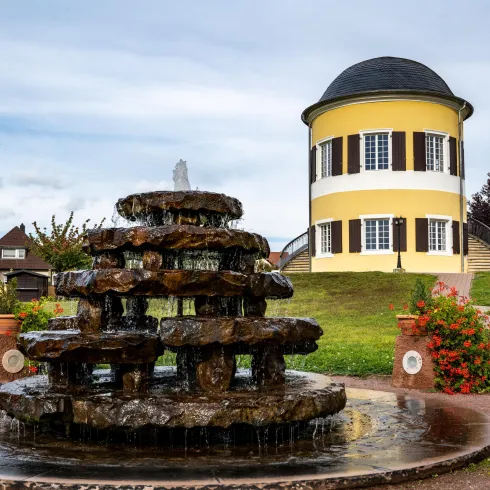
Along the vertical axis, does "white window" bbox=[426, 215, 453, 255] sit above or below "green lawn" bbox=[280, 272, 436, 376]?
above

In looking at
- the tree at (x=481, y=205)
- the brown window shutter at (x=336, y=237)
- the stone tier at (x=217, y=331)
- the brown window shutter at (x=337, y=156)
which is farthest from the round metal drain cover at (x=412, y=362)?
the tree at (x=481, y=205)

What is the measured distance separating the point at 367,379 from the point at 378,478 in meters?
7.27

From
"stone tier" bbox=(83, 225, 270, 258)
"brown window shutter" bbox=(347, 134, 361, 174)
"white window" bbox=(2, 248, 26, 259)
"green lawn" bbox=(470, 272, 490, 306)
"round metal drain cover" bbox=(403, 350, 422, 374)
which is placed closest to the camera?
"stone tier" bbox=(83, 225, 270, 258)

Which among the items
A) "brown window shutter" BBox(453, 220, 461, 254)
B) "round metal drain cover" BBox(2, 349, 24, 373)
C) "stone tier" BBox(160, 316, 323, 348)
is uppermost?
"brown window shutter" BBox(453, 220, 461, 254)

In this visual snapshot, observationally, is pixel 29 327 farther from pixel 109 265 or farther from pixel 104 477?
pixel 104 477

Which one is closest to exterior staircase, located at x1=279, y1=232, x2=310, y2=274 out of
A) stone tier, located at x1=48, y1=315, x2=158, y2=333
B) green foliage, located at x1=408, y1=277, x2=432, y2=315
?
green foliage, located at x1=408, y1=277, x2=432, y2=315

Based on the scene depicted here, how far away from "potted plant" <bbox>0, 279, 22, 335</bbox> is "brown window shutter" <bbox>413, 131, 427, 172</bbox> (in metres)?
21.5

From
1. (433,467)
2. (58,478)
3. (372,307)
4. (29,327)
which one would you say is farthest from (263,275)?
(372,307)

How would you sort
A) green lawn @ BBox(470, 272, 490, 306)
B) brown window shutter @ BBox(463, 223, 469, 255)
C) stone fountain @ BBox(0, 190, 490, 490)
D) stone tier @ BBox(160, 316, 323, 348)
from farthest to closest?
1. brown window shutter @ BBox(463, 223, 469, 255)
2. green lawn @ BBox(470, 272, 490, 306)
3. stone tier @ BBox(160, 316, 323, 348)
4. stone fountain @ BBox(0, 190, 490, 490)

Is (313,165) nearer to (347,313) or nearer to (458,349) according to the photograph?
(347,313)

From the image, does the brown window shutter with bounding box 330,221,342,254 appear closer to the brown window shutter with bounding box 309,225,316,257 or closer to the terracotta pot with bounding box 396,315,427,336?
the brown window shutter with bounding box 309,225,316,257

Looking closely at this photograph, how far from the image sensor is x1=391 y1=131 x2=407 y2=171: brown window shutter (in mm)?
30562

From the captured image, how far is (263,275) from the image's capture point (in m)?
6.97

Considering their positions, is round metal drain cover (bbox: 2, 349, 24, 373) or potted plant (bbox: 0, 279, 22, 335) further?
potted plant (bbox: 0, 279, 22, 335)
